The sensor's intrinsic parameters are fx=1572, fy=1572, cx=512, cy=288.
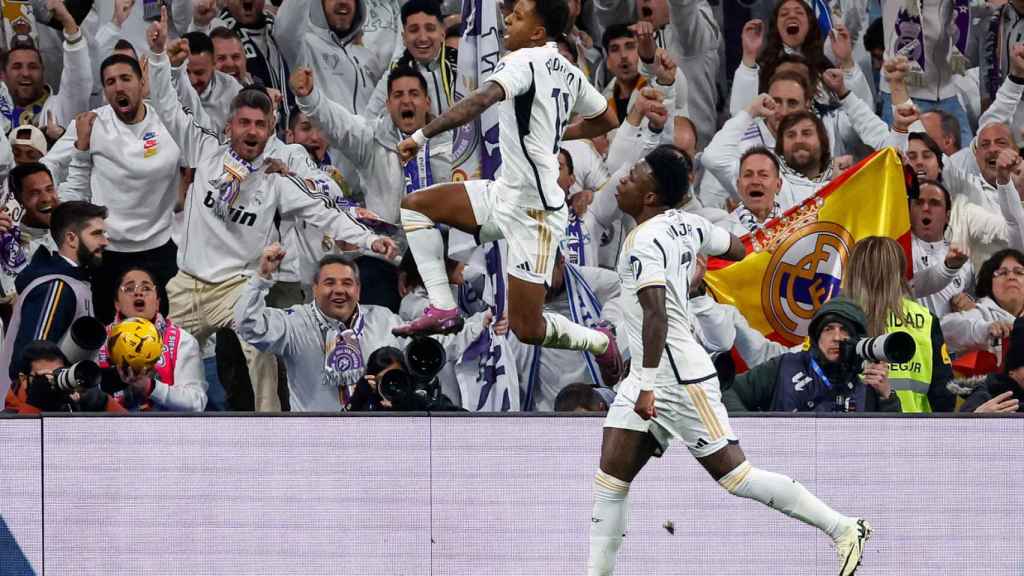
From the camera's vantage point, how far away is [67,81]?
1083 centimetres

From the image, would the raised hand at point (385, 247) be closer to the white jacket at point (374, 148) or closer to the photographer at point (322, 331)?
the photographer at point (322, 331)

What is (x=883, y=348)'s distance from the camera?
7.29m

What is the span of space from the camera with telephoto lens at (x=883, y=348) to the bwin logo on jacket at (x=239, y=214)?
4.40 m

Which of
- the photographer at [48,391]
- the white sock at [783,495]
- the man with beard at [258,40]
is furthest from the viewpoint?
the man with beard at [258,40]

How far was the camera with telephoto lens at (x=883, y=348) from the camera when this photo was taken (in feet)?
23.7

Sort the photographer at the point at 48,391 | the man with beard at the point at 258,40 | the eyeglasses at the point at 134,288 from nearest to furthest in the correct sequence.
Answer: the photographer at the point at 48,391
the eyeglasses at the point at 134,288
the man with beard at the point at 258,40

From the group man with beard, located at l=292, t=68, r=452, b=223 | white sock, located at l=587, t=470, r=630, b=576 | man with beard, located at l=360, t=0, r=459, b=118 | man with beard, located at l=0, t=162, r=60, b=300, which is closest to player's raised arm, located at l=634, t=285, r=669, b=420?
white sock, located at l=587, t=470, r=630, b=576

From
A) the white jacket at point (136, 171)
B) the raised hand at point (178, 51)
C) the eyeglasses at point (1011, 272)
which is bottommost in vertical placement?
the eyeglasses at point (1011, 272)

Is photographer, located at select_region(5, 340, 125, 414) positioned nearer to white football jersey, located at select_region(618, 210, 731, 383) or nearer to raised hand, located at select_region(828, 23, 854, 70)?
white football jersey, located at select_region(618, 210, 731, 383)

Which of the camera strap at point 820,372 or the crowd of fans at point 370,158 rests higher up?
the crowd of fans at point 370,158

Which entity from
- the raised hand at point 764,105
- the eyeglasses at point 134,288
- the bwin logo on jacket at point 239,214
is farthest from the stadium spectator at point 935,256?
the eyeglasses at point 134,288

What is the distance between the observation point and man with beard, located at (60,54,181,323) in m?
10.5

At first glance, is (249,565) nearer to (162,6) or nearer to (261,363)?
(261,363)

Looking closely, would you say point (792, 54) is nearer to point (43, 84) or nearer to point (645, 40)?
point (645, 40)
